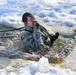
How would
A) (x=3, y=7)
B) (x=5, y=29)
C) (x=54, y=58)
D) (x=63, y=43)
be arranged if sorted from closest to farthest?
(x=54, y=58) → (x=63, y=43) → (x=5, y=29) → (x=3, y=7)

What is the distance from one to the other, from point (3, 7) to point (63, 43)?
15.3 feet

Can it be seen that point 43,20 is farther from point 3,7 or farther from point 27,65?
point 27,65

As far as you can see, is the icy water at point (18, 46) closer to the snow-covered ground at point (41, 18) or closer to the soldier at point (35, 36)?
the soldier at point (35, 36)

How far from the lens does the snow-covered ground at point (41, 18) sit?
13.9 feet

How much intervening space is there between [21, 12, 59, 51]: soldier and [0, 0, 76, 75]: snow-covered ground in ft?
2.44

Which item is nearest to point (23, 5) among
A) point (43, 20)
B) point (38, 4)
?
point (38, 4)

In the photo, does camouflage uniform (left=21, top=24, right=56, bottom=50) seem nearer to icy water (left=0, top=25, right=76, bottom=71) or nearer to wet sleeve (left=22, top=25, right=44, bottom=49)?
wet sleeve (left=22, top=25, right=44, bottom=49)

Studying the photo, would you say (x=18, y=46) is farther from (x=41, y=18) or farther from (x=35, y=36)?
(x=41, y=18)

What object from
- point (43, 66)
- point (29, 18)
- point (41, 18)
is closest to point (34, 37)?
point (29, 18)

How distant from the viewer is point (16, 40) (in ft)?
20.3

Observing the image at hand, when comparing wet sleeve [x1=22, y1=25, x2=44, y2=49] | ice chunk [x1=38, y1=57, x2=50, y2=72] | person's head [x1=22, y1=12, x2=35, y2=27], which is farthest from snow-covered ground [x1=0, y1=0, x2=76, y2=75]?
person's head [x1=22, y1=12, x2=35, y2=27]

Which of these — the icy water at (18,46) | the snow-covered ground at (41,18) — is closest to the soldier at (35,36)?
the icy water at (18,46)

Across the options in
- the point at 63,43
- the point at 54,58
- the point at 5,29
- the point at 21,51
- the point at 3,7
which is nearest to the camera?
the point at 54,58

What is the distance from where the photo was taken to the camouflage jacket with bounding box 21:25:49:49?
543 centimetres
